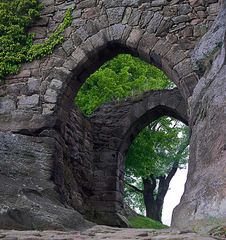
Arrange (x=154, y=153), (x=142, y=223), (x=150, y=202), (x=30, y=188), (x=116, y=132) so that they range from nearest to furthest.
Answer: (x=30, y=188)
(x=116, y=132)
(x=142, y=223)
(x=154, y=153)
(x=150, y=202)

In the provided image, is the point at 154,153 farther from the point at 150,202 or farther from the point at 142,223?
the point at 150,202

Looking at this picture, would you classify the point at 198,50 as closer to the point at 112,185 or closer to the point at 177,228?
the point at 177,228

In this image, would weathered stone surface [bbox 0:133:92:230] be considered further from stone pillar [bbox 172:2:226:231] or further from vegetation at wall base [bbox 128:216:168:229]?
vegetation at wall base [bbox 128:216:168:229]

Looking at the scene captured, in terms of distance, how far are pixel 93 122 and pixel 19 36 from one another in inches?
140

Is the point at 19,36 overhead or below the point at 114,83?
below

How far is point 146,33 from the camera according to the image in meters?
7.08

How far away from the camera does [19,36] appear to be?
7785mm

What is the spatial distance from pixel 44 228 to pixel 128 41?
3630 millimetres

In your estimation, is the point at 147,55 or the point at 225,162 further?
the point at 147,55

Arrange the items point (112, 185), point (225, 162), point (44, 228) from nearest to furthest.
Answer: point (225, 162) < point (44, 228) < point (112, 185)

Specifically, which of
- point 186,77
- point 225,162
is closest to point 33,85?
point 186,77

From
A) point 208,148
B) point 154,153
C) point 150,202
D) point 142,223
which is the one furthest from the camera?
point 150,202

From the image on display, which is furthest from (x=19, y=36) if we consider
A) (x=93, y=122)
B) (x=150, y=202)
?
(x=150, y=202)

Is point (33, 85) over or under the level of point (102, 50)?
under
